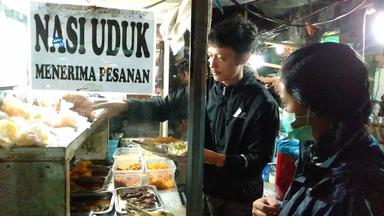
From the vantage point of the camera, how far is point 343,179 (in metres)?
1.50

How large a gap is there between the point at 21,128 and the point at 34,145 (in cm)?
14

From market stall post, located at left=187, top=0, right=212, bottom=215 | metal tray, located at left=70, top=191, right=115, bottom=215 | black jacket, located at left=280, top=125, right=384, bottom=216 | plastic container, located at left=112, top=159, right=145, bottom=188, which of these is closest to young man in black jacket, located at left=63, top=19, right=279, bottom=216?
plastic container, located at left=112, top=159, right=145, bottom=188

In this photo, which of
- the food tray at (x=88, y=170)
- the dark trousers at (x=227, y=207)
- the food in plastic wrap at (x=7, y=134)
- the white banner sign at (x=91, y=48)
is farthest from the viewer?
the food tray at (x=88, y=170)

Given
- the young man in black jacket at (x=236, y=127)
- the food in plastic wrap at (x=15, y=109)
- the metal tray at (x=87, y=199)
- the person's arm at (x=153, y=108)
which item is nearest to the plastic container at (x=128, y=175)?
the metal tray at (x=87, y=199)

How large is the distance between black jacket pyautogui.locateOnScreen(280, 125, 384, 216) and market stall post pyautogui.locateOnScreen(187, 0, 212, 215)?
56cm

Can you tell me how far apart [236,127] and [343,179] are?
156 centimetres

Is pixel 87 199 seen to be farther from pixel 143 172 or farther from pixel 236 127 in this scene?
pixel 236 127

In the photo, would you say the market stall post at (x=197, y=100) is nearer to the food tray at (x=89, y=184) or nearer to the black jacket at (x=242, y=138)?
the black jacket at (x=242, y=138)

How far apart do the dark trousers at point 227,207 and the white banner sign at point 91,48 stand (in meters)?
1.62

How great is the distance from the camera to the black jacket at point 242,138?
9.64ft

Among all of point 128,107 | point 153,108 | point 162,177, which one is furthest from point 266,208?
point 162,177

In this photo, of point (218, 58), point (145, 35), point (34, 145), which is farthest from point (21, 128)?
point (218, 58)

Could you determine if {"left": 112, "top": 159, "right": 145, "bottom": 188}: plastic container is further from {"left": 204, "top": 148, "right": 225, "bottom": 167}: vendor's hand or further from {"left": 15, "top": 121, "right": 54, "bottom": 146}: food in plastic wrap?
{"left": 15, "top": 121, "right": 54, "bottom": 146}: food in plastic wrap

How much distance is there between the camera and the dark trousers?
10.1ft
